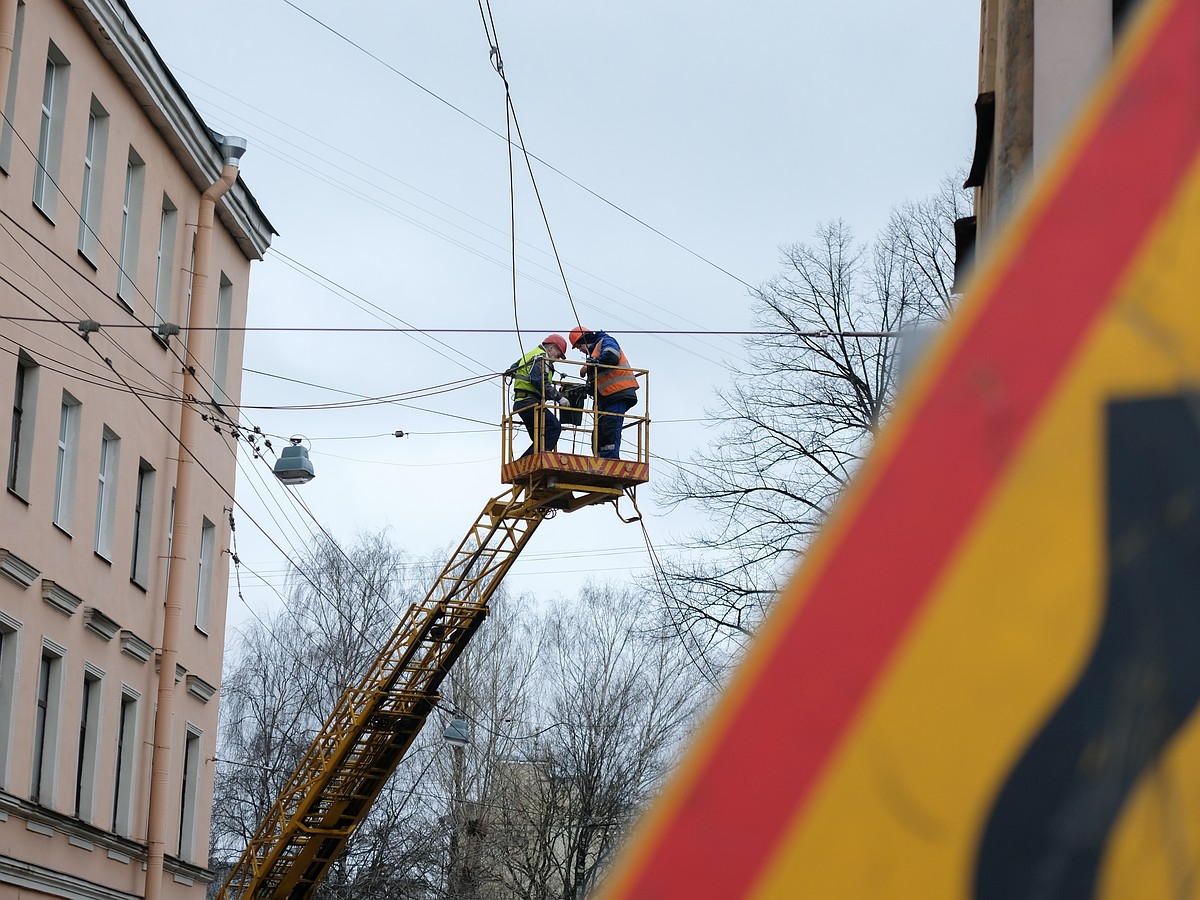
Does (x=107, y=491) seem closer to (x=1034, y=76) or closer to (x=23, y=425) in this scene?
(x=23, y=425)

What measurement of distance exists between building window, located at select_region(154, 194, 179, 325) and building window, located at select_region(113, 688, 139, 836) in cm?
476

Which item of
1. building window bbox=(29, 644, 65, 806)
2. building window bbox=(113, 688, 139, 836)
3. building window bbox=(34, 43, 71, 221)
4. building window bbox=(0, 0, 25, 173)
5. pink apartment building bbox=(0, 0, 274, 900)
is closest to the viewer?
building window bbox=(0, 0, 25, 173)

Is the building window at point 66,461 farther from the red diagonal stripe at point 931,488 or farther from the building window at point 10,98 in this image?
the red diagonal stripe at point 931,488

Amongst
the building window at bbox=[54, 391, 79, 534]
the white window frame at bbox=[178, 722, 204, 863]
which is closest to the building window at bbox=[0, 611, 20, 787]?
the building window at bbox=[54, 391, 79, 534]

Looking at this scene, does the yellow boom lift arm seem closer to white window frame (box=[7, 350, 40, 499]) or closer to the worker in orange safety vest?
the worker in orange safety vest

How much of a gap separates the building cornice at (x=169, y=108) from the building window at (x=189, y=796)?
23.5 ft

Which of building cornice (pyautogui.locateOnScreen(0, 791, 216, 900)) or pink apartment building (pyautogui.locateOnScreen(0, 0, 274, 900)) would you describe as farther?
pink apartment building (pyautogui.locateOnScreen(0, 0, 274, 900))

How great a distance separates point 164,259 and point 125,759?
635 centimetres

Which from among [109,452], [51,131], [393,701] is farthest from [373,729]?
[51,131]

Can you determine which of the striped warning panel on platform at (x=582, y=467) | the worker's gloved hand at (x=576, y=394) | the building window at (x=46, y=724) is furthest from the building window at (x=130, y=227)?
the worker's gloved hand at (x=576, y=394)

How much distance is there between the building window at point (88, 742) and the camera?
746 inches

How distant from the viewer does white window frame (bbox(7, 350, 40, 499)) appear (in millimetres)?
17141

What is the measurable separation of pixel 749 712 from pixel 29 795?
1772 cm

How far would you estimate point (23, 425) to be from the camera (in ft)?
57.1
